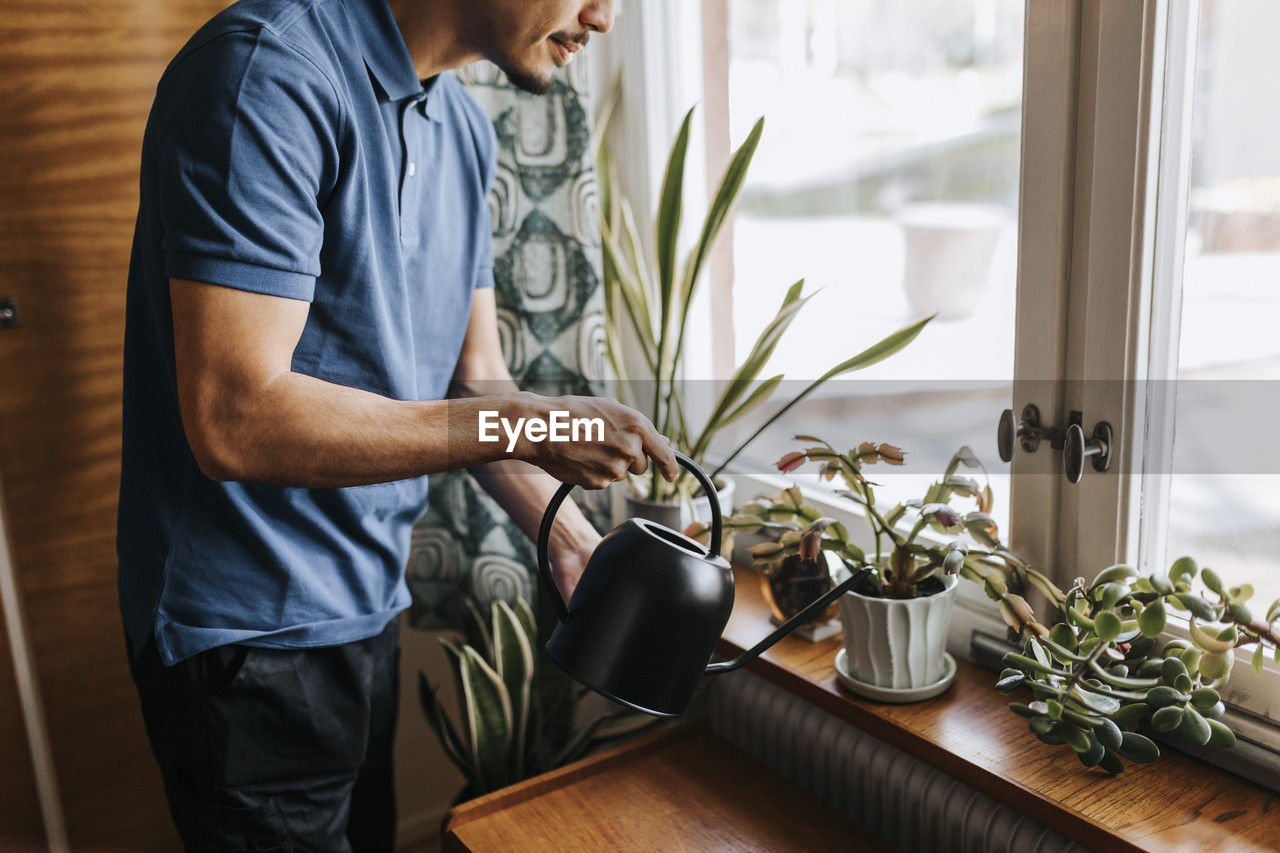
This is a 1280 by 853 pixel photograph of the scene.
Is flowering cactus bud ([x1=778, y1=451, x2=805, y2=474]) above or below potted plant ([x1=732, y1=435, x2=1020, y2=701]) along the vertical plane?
above

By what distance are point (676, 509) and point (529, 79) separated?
0.75m

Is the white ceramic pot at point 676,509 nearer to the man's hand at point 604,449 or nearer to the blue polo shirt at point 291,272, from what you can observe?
the blue polo shirt at point 291,272

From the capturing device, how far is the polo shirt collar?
45.4 inches

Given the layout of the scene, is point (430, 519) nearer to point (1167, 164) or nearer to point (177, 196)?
point (177, 196)

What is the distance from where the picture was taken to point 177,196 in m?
0.95

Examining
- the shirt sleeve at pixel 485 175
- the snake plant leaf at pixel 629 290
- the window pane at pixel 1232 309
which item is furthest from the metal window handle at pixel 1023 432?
the shirt sleeve at pixel 485 175

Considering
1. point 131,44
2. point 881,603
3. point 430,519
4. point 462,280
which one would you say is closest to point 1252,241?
point 881,603

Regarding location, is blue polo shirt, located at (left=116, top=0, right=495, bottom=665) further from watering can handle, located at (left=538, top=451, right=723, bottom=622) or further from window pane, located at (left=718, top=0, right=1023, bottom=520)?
window pane, located at (left=718, top=0, right=1023, bottom=520)

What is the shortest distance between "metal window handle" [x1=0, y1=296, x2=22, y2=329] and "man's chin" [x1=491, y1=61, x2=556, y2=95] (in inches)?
34.9

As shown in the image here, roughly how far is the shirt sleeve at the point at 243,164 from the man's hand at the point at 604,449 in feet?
0.95

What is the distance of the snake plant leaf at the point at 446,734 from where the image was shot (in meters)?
1.74

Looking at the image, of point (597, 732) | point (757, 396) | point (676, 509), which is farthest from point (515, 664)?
point (757, 396)

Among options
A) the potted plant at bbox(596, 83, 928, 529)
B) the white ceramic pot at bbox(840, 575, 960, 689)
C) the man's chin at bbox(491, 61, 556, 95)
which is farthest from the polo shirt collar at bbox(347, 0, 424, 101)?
the white ceramic pot at bbox(840, 575, 960, 689)

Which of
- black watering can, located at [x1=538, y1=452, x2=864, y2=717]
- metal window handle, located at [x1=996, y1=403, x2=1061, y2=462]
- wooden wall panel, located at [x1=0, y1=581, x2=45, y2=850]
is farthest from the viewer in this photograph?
wooden wall panel, located at [x1=0, y1=581, x2=45, y2=850]
